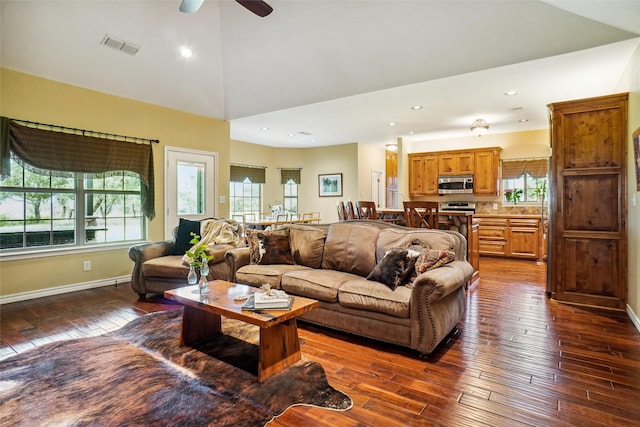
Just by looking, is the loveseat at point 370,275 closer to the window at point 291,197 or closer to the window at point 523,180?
the window at point 523,180

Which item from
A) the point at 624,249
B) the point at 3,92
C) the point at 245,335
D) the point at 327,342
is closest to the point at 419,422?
the point at 327,342

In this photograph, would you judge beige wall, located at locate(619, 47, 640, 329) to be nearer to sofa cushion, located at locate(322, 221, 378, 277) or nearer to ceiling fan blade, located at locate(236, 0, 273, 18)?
sofa cushion, located at locate(322, 221, 378, 277)

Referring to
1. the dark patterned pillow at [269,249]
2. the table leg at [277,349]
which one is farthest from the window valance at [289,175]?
the table leg at [277,349]

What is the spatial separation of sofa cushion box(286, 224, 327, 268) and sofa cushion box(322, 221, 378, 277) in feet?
0.26

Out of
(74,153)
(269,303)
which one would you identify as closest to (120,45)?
(74,153)

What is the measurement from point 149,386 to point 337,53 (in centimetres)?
400

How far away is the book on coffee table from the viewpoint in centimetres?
228

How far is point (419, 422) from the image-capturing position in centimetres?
181

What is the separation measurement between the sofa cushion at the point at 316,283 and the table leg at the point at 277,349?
611 mm

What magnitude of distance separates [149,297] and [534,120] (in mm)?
6986

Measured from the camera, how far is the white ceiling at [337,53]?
3.38 m

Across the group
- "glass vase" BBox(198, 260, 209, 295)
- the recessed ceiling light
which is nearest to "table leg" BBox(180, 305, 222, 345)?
"glass vase" BBox(198, 260, 209, 295)

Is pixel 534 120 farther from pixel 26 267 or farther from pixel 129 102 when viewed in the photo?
pixel 26 267

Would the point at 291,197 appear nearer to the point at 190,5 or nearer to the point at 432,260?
the point at 190,5
